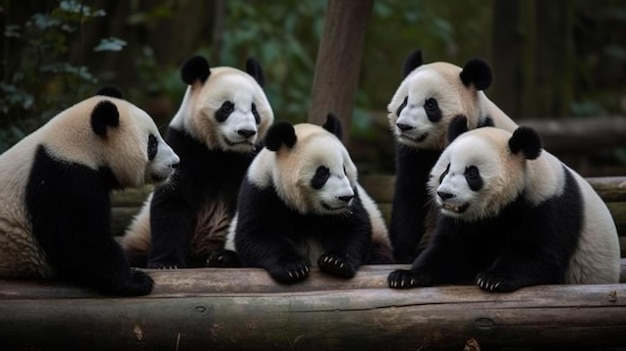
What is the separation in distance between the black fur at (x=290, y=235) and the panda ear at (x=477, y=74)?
1.01m

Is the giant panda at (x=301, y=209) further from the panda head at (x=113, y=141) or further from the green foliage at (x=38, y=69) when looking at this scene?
the green foliage at (x=38, y=69)

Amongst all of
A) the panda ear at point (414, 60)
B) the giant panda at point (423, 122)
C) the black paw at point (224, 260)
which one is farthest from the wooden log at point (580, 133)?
the black paw at point (224, 260)

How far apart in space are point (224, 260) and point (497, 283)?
161 centimetres

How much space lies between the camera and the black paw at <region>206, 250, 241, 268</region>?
5781 mm

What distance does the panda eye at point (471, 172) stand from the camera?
512 cm

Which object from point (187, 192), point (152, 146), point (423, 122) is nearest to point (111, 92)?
point (152, 146)

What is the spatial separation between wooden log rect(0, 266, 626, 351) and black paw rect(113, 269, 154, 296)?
0.11 meters

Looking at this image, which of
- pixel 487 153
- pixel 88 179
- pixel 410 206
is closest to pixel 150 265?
pixel 88 179

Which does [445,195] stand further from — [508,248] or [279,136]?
[279,136]

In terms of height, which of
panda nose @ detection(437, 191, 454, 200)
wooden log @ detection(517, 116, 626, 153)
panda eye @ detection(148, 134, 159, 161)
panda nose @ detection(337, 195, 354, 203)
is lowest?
wooden log @ detection(517, 116, 626, 153)

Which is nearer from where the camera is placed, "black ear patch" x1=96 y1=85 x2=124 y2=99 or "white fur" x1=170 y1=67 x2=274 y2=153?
"black ear patch" x1=96 y1=85 x2=124 y2=99

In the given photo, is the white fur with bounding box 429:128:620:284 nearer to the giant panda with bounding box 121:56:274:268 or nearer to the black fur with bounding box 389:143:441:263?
the black fur with bounding box 389:143:441:263

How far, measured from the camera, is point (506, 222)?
521 cm

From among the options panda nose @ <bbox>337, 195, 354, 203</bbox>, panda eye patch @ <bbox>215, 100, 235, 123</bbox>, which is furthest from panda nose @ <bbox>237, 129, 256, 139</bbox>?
panda nose @ <bbox>337, 195, 354, 203</bbox>
